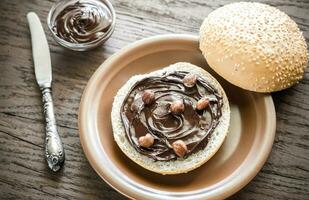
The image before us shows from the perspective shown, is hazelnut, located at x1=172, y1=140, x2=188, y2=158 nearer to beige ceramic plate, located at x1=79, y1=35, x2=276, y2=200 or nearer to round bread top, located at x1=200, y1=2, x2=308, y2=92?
beige ceramic plate, located at x1=79, y1=35, x2=276, y2=200

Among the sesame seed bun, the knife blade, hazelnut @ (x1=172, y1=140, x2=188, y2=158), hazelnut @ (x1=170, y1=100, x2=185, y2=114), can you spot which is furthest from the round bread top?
the knife blade

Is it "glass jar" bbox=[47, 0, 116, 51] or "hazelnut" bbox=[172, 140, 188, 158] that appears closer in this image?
"hazelnut" bbox=[172, 140, 188, 158]

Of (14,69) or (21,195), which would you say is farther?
(14,69)

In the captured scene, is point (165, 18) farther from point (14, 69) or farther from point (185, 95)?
point (14, 69)

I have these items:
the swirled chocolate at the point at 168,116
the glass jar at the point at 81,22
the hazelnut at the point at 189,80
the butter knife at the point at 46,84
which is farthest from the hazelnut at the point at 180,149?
the glass jar at the point at 81,22

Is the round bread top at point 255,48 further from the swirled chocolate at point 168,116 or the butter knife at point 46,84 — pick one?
the butter knife at point 46,84

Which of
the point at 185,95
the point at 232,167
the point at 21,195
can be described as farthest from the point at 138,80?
the point at 21,195

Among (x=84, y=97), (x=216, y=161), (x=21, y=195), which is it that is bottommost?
(x=21, y=195)
